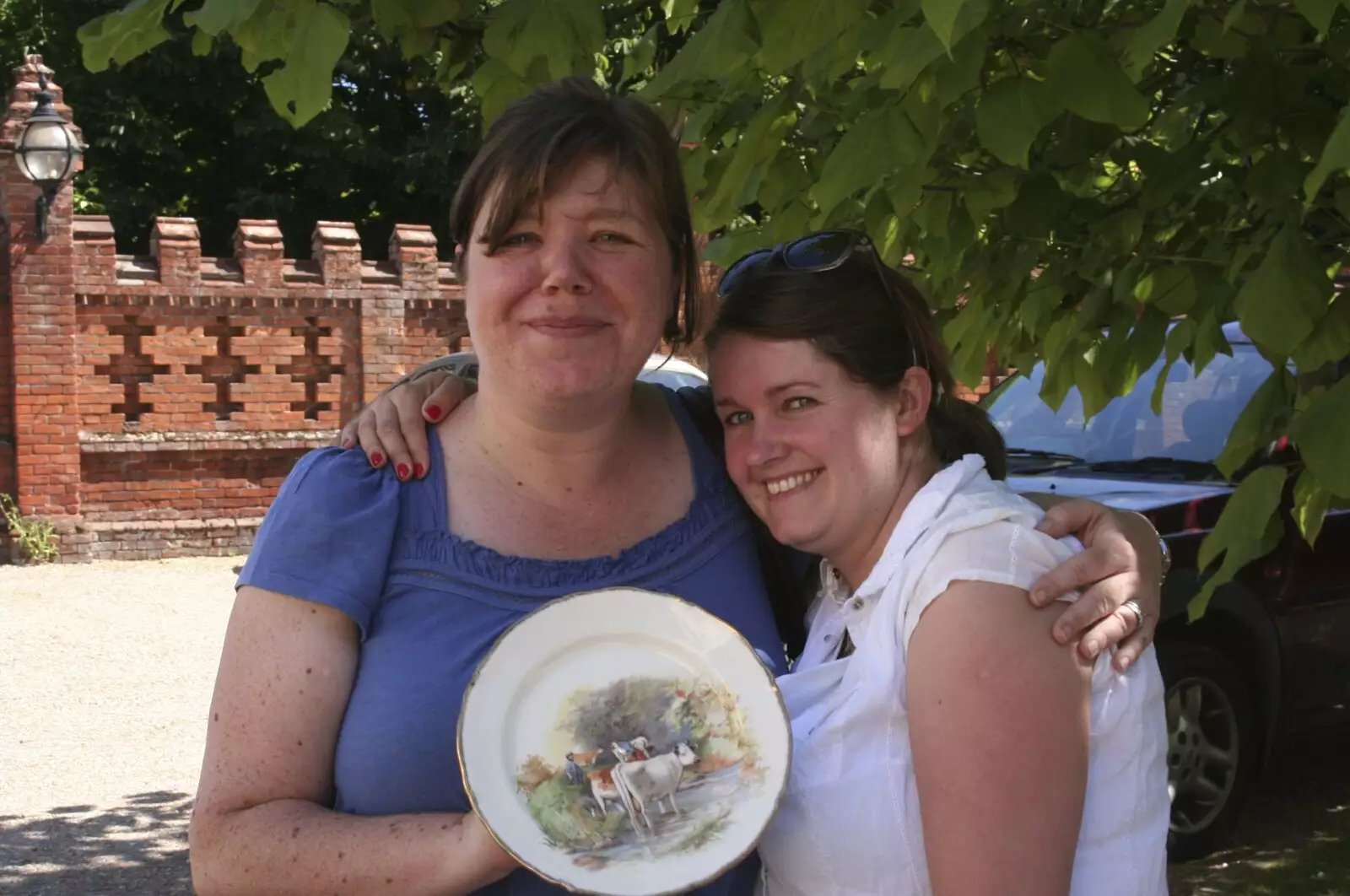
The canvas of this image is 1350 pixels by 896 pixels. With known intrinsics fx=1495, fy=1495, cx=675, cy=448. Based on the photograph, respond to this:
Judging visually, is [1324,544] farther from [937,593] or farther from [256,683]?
[256,683]

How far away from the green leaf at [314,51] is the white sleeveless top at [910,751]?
41.3 inches

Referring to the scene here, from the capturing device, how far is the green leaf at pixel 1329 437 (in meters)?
2.39

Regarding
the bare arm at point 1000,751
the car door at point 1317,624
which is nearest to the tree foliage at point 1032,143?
the bare arm at point 1000,751

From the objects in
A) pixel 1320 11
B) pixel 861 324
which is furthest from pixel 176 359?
pixel 1320 11

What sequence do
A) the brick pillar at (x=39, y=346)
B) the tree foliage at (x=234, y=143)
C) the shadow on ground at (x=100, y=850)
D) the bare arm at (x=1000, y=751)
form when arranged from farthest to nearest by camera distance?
the tree foliage at (x=234, y=143) < the brick pillar at (x=39, y=346) < the shadow on ground at (x=100, y=850) < the bare arm at (x=1000, y=751)

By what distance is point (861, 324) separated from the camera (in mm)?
2062

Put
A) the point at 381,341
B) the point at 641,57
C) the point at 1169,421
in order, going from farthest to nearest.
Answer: the point at 381,341, the point at 1169,421, the point at 641,57

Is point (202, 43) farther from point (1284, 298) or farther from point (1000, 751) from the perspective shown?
point (1284, 298)

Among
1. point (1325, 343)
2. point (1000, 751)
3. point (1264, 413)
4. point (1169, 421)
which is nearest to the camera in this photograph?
point (1000, 751)

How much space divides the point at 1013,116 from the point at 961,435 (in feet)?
1.77

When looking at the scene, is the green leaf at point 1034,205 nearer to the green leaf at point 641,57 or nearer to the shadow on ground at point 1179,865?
the green leaf at point 641,57

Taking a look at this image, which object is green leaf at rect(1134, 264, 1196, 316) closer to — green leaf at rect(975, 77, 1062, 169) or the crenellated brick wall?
green leaf at rect(975, 77, 1062, 169)

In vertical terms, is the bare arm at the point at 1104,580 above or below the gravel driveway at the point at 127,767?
above

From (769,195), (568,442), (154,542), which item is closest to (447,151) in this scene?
(154,542)
